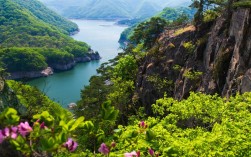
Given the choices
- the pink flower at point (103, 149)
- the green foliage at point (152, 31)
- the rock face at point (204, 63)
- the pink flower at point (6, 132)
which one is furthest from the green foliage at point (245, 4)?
the green foliage at point (152, 31)

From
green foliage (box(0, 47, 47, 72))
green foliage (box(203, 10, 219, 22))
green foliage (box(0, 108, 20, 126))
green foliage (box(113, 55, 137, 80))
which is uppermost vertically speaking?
green foliage (box(203, 10, 219, 22))

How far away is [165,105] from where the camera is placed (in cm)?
2842

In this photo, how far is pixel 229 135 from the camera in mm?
15242

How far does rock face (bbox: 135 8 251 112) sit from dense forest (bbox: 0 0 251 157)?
0.49 feet

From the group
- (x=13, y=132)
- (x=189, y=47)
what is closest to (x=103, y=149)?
(x=13, y=132)

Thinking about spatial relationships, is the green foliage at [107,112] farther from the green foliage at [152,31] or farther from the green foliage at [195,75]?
the green foliage at [152,31]

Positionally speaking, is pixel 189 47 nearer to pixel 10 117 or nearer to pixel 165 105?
pixel 165 105

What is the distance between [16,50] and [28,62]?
13.0 meters

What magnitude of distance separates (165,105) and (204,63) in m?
A: 23.7

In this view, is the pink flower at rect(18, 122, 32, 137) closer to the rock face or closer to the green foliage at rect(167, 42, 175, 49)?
the rock face

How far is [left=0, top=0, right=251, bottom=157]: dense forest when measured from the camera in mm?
5566

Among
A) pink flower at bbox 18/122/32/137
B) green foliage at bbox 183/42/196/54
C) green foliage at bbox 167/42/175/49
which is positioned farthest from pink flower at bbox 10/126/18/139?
green foliage at bbox 167/42/175/49

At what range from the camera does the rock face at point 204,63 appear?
37062 mm

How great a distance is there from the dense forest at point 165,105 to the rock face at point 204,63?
0.15 meters
